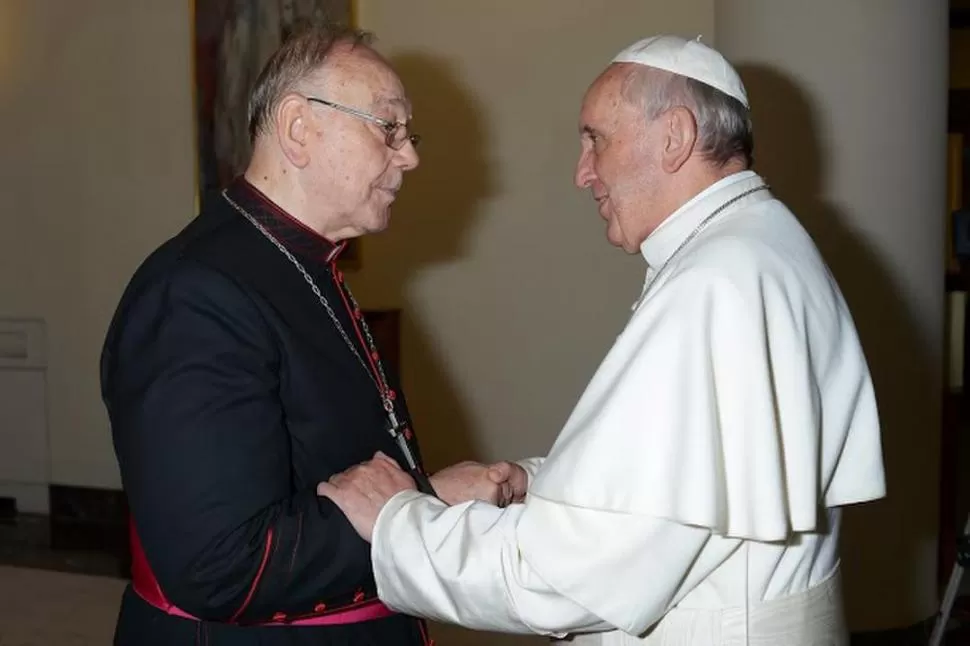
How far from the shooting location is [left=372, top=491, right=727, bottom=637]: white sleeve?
5.77ft

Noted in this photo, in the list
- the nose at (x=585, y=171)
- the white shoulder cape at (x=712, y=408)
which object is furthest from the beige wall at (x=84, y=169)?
the white shoulder cape at (x=712, y=408)

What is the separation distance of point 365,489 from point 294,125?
26.7 inches

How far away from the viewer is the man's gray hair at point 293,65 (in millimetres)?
2193

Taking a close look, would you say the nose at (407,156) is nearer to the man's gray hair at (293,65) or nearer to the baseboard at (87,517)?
the man's gray hair at (293,65)

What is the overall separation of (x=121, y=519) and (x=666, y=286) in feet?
18.6

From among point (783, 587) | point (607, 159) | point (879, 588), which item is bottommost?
point (879, 588)

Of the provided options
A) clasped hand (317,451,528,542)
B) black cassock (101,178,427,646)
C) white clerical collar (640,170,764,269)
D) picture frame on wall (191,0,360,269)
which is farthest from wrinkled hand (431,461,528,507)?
picture frame on wall (191,0,360,269)

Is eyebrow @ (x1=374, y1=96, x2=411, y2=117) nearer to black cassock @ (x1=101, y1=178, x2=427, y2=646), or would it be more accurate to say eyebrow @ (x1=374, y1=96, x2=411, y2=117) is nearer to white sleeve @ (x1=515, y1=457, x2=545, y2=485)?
black cassock @ (x1=101, y1=178, x2=427, y2=646)

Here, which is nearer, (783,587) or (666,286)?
(666,286)

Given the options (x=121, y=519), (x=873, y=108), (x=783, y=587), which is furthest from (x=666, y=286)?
(x=121, y=519)

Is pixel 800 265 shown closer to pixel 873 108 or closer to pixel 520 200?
pixel 873 108

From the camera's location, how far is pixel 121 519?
685 centimetres

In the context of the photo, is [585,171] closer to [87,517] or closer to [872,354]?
[872,354]

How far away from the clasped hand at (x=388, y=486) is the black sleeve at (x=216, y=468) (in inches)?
1.0
